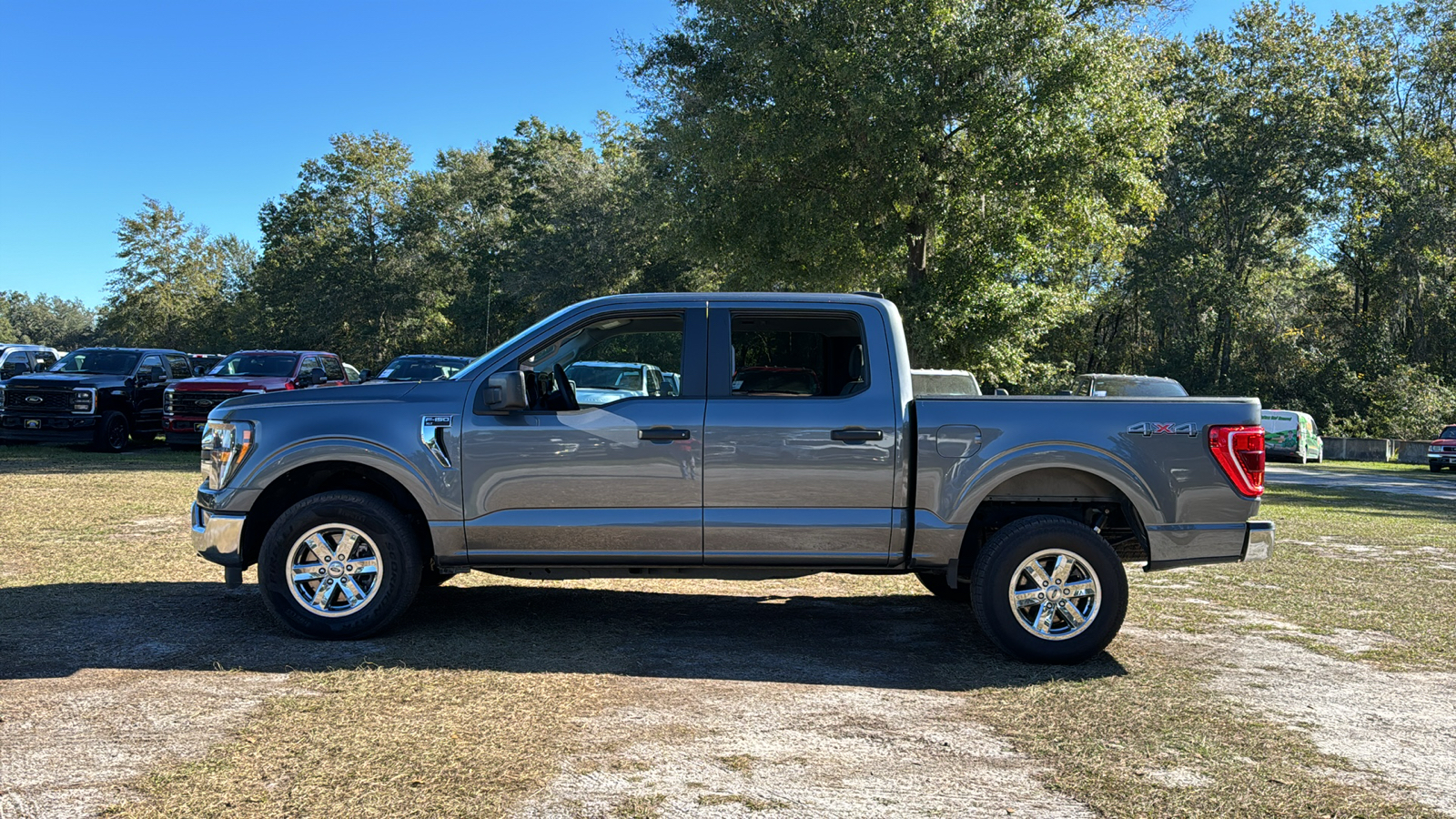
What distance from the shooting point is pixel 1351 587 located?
8.84 metres

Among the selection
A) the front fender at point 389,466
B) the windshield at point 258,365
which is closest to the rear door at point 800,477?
the front fender at point 389,466

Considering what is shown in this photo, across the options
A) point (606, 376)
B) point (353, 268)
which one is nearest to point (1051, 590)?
point (606, 376)

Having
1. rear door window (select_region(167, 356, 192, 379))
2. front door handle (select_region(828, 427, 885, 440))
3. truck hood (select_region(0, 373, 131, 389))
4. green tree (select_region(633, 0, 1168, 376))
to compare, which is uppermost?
green tree (select_region(633, 0, 1168, 376))

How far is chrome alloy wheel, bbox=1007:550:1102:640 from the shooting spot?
5973mm

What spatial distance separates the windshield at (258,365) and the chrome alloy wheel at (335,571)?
15.2 m

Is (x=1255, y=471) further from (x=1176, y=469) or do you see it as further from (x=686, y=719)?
(x=686, y=719)

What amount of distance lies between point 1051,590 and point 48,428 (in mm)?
19550

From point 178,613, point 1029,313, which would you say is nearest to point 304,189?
point 1029,313

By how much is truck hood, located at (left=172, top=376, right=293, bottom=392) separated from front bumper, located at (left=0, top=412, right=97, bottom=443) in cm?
187

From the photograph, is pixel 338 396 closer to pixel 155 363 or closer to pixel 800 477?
pixel 800 477

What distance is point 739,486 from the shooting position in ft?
19.6

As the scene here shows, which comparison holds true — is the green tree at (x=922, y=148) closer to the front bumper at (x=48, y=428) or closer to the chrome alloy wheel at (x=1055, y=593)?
the front bumper at (x=48, y=428)

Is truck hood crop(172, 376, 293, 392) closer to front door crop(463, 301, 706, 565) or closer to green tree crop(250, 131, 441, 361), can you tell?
front door crop(463, 301, 706, 565)

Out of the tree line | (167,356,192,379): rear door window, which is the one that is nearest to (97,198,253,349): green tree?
the tree line
